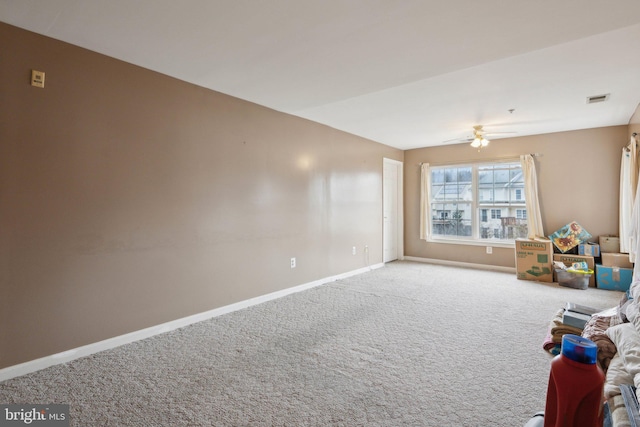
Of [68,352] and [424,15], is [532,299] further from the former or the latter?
[68,352]

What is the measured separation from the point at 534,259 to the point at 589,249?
700 millimetres

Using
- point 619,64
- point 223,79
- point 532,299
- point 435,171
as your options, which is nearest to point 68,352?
point 223,79

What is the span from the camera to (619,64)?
264 cm

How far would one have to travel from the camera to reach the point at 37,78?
221 centimetres

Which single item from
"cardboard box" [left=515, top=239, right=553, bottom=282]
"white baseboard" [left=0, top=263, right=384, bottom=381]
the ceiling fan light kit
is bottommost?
"white baseboard" [left=0, top=263, right=384, bottom=381]

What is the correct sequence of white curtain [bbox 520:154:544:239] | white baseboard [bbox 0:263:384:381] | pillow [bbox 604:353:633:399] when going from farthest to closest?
white curtain [bbox 520:154:544:239] < white baseboard [bbox 0:263:384:381] < pillow [bbox 604:353:633:399]

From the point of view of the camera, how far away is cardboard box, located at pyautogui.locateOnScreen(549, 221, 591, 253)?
4723mm

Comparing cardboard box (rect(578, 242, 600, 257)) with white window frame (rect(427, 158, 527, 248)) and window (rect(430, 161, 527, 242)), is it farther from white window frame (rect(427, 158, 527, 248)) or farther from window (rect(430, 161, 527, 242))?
white window frame (rect(427, 158, 527, 248))

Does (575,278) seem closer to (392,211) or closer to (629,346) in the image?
(392,211)

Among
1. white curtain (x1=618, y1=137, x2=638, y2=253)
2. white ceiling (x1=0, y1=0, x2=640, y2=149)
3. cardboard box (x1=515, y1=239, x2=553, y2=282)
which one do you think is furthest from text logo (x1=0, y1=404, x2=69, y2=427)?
white curtain (x1=618, y1=137, x2=638, y2=253)

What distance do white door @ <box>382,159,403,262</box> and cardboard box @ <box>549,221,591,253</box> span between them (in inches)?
104

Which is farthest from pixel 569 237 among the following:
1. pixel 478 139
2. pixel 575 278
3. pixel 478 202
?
pixel 478 139

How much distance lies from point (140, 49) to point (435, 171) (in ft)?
17.9

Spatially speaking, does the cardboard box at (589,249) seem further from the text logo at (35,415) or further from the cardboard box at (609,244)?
the text logo at (35,415)
